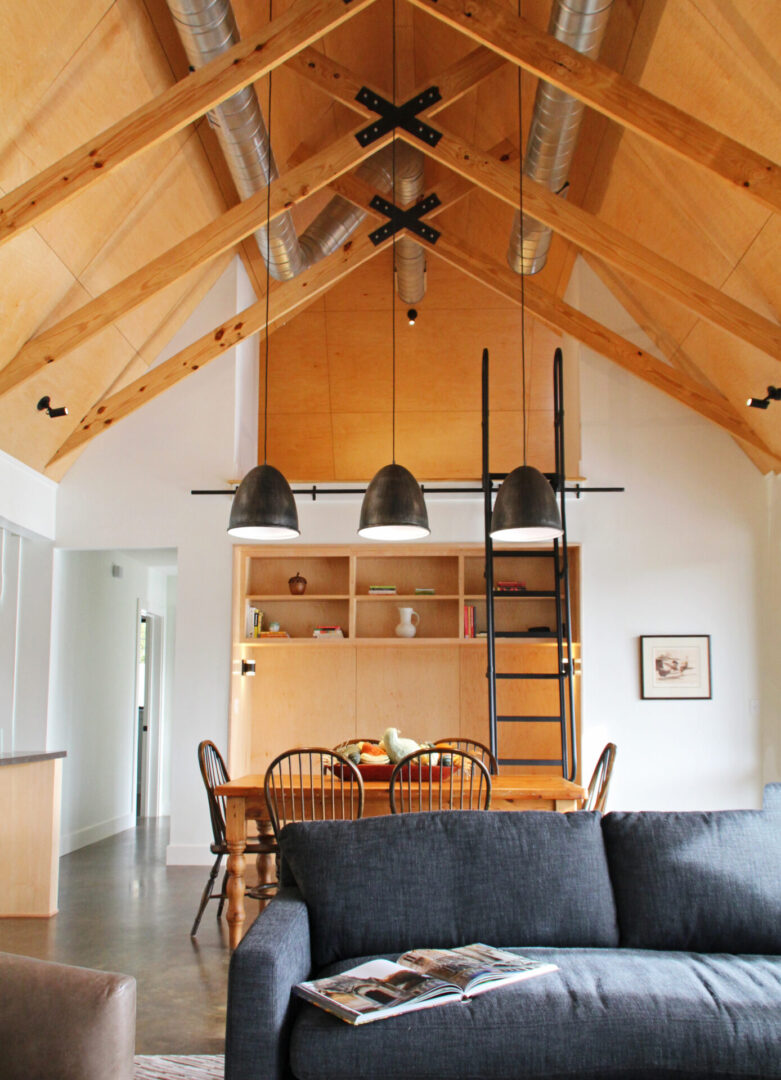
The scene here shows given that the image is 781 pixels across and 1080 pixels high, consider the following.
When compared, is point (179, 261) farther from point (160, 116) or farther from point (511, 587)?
point (511, 587)

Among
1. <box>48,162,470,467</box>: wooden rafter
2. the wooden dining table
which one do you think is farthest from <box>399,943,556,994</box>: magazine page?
<box>48,162,470,467</box>: wooden rafter

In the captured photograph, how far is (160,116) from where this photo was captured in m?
4.29

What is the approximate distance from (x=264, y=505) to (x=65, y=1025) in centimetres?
275

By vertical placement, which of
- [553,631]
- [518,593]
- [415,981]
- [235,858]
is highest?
[518,593]

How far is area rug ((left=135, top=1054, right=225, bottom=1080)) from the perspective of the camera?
2.96 meters

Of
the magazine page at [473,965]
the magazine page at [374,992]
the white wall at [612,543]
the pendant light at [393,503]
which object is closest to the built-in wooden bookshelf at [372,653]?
the white wall at [612,543]

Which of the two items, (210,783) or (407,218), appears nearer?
(210,783)

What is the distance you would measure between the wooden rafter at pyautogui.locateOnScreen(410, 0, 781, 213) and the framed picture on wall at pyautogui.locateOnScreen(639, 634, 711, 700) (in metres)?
3.51

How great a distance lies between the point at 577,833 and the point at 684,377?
14.9 feet

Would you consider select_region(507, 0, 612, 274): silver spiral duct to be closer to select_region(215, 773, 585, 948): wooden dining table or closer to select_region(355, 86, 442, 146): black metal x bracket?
select_region(355, 86, 442, 146): black metal x bracket

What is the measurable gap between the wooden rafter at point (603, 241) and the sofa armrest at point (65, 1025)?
4.54m

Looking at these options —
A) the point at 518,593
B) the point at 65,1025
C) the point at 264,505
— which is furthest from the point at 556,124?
the point at 65,1025

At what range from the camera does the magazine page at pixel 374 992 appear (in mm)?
2184

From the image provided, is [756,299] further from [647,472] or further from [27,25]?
[27,25]
